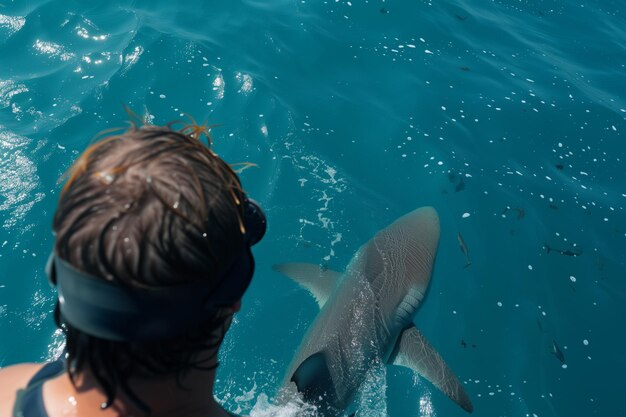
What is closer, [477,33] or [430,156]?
[430,156]

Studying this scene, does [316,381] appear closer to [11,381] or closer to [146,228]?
[11,381]

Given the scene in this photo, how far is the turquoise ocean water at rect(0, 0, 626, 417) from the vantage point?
5.54m

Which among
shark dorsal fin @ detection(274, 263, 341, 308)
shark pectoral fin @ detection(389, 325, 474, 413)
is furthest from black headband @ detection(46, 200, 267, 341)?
shark dorsal fin @ detection(274, 263, 341, 308)

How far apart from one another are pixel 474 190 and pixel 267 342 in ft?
11.2

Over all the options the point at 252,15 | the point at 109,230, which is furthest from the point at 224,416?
the point at 252,15

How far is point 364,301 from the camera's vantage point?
5043mm

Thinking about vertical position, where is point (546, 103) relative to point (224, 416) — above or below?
below

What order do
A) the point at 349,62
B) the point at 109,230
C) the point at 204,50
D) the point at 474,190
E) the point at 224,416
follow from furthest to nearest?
1. the point at 349,62
2. the point at 204,50
3. the point at 474,190
4. the point at 224,416
5. the point at 109,230

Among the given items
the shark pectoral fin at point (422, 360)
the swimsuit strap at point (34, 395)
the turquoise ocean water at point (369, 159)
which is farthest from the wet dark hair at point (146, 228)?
the shark pectoral fin at point (422, 360)

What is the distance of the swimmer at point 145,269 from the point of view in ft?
4.38

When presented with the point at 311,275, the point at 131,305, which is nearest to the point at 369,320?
the point at 311,275

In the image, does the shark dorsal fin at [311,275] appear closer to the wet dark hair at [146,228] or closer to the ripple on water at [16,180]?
the ripple on water at [16,180]

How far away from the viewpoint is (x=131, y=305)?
1.35m

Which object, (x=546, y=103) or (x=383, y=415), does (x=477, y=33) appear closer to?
(x=546, y=103)
